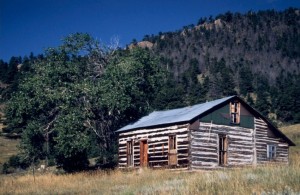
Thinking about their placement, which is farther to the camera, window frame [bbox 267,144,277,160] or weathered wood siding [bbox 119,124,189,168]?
window frame [bbox 267,144,277,160]

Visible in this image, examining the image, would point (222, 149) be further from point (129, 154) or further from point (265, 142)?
point (129, 154)

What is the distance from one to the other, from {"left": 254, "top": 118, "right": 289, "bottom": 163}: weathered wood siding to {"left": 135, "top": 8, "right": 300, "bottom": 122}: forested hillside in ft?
118

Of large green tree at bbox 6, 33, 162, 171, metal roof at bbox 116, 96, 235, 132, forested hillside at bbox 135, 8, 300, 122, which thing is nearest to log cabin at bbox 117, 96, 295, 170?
metal roof at bbox 116, 96, 235, 132

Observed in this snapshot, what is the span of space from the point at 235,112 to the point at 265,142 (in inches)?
162

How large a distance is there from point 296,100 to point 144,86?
136ft

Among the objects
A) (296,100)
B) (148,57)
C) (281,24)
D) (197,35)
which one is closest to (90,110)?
(148,57)

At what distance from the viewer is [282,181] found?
37.0ft

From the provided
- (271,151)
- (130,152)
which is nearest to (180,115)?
(130,152)

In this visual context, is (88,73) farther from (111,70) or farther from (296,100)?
(296,100)

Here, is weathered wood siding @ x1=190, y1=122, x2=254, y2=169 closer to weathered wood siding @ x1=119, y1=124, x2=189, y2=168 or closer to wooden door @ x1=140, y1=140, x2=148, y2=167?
weathered wood siding @ x1=119, y1=124, x2=189, y2=168

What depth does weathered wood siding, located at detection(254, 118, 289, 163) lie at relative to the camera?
30.6m

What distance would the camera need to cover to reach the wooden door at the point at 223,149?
93.1 feet

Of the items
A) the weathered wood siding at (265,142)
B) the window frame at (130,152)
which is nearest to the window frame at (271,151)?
the weathered wood siding at (265,142)

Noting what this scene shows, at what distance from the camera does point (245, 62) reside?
5157 inches
